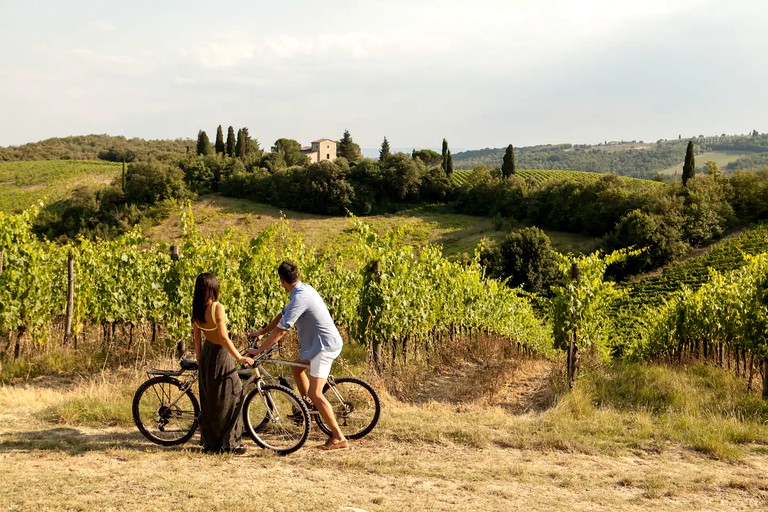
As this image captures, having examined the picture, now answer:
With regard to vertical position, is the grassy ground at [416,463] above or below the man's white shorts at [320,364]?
below

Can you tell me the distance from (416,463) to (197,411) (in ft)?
6.89

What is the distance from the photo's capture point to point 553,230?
179 ft

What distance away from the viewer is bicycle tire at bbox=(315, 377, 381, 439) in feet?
18.5

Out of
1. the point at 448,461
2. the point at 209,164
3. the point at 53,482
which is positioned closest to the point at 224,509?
the point at 53,482

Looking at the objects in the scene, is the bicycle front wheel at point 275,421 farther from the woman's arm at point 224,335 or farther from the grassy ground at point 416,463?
the woman's arm at point 224,335

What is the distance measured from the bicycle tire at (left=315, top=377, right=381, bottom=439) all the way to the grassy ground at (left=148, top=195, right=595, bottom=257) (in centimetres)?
4179

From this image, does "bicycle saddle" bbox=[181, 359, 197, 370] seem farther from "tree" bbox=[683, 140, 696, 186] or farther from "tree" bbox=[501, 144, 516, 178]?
"tree" bbox=[501, 144, 516, 178]

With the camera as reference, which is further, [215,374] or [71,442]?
[71,442]

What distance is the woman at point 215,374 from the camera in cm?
507

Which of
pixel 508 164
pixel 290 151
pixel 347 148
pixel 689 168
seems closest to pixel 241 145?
pixel 290 151

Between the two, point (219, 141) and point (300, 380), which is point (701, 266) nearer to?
point (300, 380)

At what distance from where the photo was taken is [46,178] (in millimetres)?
66875

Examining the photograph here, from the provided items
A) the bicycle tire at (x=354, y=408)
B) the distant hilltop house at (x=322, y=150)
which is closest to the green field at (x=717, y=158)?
the distant hilltop house at (x=322, y=150)

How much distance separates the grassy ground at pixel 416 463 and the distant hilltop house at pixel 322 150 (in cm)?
8381
